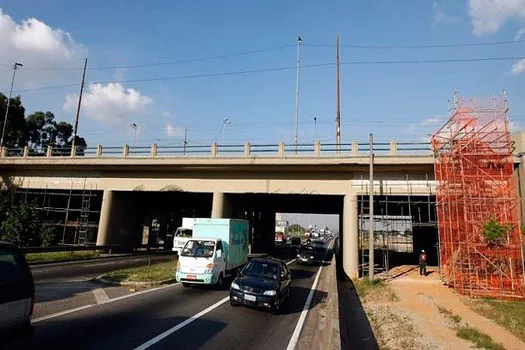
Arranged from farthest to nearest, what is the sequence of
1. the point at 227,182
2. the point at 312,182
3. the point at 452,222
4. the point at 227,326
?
the point at 227,182, the point at 312,182, the point at 452,222, the point at 227,326

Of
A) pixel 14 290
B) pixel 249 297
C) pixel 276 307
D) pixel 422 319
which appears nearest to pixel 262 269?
pixel 249 297

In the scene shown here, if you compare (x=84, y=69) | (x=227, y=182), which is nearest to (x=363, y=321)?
(x=227, y=182)

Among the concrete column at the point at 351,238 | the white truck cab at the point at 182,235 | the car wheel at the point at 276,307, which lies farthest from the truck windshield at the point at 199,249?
the white truck cab at the point at 182,235

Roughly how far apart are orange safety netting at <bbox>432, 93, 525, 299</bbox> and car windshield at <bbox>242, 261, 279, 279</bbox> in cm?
1128

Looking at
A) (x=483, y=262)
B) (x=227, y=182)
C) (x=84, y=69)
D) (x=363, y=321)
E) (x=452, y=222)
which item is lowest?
(x=363, y=321)

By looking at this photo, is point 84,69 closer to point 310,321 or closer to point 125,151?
point 125,151

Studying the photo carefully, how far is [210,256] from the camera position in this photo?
15.7m

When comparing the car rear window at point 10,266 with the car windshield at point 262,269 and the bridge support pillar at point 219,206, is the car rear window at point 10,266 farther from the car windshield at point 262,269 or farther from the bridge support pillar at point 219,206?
the bridge support pillar at point 219,206

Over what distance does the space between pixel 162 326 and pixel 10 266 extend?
13.5ft

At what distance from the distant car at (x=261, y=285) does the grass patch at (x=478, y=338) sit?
536 cm

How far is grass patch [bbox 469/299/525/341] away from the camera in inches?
473

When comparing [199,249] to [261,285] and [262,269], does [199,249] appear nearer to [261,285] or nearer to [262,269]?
[262,269]

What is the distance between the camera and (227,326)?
9.76 meters

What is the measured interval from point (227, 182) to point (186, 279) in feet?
42.8
